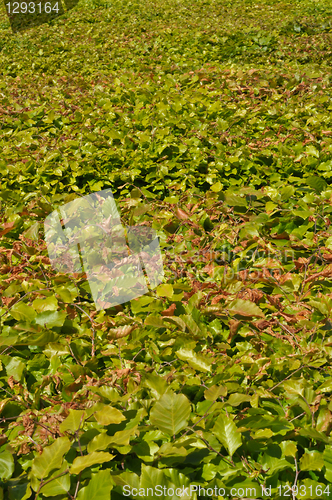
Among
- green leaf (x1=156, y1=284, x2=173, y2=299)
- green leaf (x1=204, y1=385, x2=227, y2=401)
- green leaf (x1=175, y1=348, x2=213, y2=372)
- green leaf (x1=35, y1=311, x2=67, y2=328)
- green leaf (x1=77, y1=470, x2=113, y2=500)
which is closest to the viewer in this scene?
green leaf (x1=77, y1=470, x2=113, y2=500)

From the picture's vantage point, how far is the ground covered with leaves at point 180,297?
1141mm

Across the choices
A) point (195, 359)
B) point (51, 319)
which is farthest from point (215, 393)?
point (51, 319)

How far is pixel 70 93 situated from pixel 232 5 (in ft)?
15.5

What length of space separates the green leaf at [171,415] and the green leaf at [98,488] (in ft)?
0.64

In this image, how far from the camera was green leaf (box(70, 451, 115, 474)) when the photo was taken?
990 mm

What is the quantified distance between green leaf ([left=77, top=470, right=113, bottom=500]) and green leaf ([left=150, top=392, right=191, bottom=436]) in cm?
20

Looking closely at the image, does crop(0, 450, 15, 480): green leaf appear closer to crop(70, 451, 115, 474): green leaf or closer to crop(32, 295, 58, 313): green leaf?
crop(70, 451, 115, 474): green leaf

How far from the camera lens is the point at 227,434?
3.81 feet

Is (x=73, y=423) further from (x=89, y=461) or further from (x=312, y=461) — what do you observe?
(x=312, y=461)

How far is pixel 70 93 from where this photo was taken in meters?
4.15

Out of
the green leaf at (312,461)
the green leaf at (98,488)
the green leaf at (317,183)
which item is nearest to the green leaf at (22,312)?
the green leaf at (98,488)

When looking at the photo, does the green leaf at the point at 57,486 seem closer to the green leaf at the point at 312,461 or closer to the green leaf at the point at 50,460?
the green leaf at the point at 50,460

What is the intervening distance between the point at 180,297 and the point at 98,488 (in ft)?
3.07

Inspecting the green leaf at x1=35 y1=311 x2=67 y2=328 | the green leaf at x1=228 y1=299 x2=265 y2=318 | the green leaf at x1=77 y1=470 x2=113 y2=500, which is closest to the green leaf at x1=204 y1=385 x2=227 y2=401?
the green leaf at x1=77 y1=470 x2=113 y2=500
